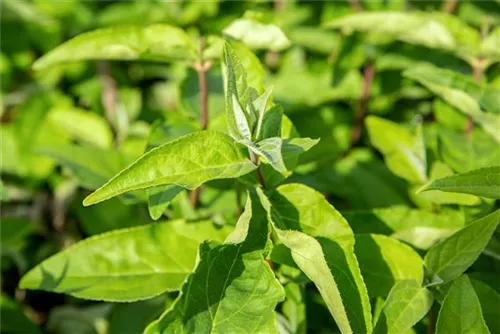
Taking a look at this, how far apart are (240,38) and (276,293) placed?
658 millimetres

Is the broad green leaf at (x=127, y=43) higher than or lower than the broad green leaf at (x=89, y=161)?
higher

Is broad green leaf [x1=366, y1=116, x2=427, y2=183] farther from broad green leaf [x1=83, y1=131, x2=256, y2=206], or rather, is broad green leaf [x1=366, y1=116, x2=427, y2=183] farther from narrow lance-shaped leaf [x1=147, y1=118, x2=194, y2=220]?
broad green leaf [x1=83, y1=131, x2=256, y2=206]

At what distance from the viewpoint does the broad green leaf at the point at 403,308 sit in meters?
1.07

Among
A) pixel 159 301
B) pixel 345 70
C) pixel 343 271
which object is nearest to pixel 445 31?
pixel 345 70

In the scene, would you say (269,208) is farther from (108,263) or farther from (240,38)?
Result: (240,38)

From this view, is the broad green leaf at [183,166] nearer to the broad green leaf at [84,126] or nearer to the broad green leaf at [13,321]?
the broad green leaf at [13,321]

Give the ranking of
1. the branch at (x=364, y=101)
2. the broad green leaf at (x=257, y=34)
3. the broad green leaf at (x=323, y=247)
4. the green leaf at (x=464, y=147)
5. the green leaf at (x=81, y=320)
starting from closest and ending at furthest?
the broad green leaf at (x=323, y=247), the broad green leaf at (x=257, y=34), the green leaf at (x=464, y=147), the green leaf at (x=81, y=320), the branch at (x=364, y=101)

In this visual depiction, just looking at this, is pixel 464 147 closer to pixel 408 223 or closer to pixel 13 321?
pixel 408 223

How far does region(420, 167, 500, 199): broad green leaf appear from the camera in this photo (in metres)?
1.05

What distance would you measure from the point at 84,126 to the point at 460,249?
1.35 m

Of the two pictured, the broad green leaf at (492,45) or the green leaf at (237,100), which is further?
the broad green leaf at (492,45)

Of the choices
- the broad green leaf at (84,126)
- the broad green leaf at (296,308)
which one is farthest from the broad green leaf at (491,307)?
the broad green leaf at (84,126)

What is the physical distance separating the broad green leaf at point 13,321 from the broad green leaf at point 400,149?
0.97m

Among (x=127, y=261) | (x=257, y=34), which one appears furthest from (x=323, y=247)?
(x=257, y=34)
